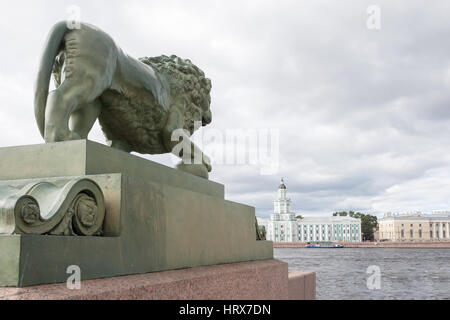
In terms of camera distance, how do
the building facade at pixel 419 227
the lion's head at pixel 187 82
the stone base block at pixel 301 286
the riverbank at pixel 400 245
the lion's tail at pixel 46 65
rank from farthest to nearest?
the building facade at pixel 419 227
the riverbank at pixel 400 245
the stone base block at pixel 301 286
the lion's head at pixel 187 82
the lion's tail at pixel 46 65

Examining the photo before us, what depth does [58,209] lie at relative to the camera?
1888mm

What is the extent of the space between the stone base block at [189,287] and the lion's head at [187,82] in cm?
137

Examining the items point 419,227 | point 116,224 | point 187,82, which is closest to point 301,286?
point 187,82

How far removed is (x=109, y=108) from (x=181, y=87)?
772 mm

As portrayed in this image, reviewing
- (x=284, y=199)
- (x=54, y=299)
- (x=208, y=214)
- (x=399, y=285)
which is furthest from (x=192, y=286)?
(x=284, y=199)

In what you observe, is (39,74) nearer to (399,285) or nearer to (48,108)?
(48,108)

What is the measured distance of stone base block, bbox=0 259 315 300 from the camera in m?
1.72

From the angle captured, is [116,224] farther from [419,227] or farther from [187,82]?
[419,227]

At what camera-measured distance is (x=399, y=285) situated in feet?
53.0

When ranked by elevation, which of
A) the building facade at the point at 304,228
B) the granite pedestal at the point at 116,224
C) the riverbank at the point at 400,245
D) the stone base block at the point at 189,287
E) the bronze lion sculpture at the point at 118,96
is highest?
the bronze lion sculpture at the point at 118,96

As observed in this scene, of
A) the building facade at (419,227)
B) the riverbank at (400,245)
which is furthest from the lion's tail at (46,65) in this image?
the building facade at (419,227)

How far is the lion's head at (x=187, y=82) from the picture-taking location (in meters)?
3.69

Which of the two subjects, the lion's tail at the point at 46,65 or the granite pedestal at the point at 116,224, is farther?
the lion's tail at the point at 46,65

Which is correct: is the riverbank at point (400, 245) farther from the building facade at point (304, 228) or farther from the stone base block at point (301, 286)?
the stone base block at point (301, 286)
